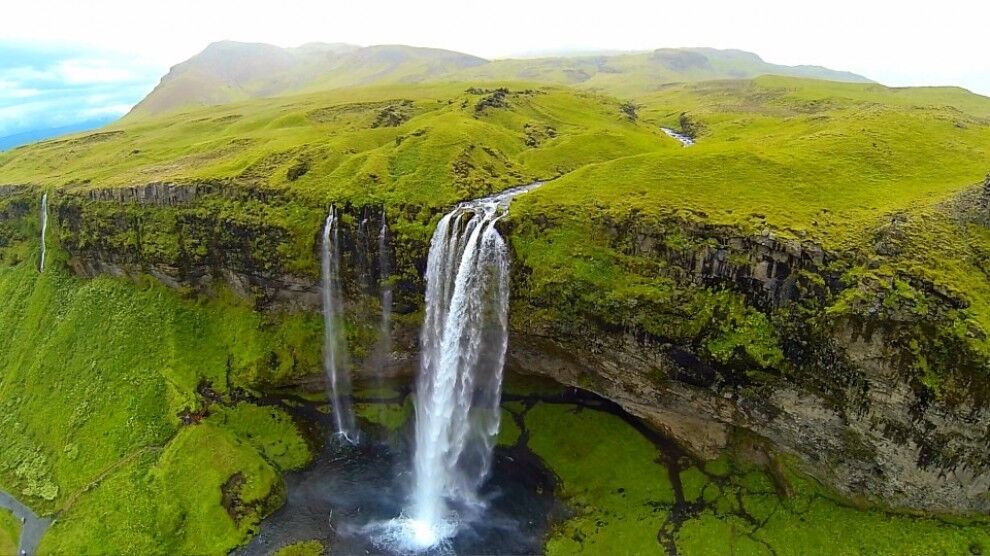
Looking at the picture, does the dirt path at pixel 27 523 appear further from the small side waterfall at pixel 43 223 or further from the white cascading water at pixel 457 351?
the small side waterfall at pixel 43 223

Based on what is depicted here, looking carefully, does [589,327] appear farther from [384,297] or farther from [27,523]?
[27,523]

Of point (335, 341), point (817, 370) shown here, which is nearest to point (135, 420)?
point (335, 341)

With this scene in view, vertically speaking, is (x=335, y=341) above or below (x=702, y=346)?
below

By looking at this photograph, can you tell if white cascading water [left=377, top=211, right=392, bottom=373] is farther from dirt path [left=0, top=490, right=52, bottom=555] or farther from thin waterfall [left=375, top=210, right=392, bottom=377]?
dirt path [left=0, top=490, right=52, bottom=555]

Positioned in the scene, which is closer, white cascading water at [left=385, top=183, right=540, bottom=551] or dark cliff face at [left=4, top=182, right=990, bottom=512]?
dark cliff face at [left=4, top=182, right=990, bottom=512]

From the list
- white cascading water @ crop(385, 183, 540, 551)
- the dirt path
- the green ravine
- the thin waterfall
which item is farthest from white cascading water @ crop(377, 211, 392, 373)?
the dirt path
